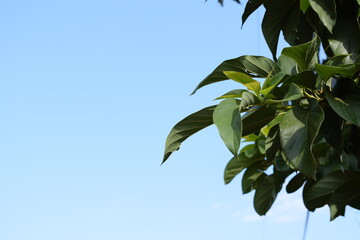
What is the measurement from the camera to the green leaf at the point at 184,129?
2.85ft

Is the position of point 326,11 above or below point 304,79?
above

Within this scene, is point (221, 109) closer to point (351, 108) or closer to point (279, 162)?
point (351, 108)

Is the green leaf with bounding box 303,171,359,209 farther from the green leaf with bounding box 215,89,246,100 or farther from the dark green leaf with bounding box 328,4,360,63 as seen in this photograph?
the green leaf with bounding box 215,89,246,100

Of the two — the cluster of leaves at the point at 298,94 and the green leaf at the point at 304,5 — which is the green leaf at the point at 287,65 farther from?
the green leaf at the point at 304,5

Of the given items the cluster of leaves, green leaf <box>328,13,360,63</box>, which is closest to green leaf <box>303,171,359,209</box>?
the cluster of leaves

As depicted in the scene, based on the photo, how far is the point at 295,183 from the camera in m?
1.55

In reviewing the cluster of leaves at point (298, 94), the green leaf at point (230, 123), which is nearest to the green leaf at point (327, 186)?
the cluster of leaves at point (298, 94)

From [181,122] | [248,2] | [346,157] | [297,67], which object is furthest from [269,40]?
[346,157]

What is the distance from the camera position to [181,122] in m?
0.87

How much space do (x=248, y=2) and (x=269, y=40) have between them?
98 millimetres

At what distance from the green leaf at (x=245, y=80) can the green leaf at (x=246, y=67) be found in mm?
69

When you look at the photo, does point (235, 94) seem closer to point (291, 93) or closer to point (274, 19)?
point (291, 93)

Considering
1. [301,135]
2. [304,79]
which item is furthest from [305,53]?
[301,135]

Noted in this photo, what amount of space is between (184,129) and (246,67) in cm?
16
